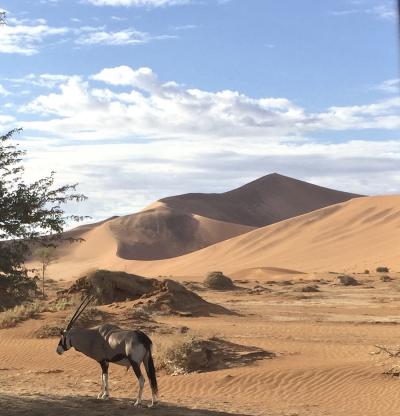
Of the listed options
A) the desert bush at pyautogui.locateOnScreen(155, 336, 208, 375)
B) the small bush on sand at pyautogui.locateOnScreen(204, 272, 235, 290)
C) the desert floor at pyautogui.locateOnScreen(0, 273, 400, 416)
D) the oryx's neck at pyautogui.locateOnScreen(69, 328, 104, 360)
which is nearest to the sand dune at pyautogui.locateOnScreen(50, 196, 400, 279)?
the small bush on sand at pyautogui.locateOnScreen(204, 272, 235, 290)

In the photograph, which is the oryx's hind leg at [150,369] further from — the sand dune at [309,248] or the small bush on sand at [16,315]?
the sand dune at [309,248]

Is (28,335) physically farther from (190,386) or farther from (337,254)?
(337,254)

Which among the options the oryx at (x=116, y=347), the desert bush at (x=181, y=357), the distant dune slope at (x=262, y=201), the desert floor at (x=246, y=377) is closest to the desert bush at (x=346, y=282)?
the desert floor at (x=246, y=377)

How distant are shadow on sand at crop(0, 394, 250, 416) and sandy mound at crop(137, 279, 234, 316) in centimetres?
1660

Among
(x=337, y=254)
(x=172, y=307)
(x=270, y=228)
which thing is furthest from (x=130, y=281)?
(x=270, y=228)

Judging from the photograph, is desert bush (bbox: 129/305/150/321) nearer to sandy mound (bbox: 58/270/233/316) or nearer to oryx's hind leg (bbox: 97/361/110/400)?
sandy mound (bbox: 58/270/233/316)

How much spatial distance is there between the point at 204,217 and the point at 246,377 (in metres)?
117

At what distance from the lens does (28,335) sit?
75.8 feet

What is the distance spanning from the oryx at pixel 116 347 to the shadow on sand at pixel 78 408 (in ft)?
0.89

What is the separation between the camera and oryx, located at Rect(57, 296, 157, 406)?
1173 cm

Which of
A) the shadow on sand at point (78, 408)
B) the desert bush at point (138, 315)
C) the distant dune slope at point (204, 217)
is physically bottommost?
the shadow on sand at point (78, 408)

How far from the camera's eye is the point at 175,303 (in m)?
31.2

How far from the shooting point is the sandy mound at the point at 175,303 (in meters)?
30.0

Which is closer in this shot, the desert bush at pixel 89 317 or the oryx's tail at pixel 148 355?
the oryx's tail at pixel 148 355
